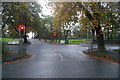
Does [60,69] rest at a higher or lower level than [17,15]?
lower

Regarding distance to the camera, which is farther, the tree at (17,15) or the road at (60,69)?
the tree at (17,15)

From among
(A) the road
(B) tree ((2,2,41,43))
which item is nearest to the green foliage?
(B) tree ((2,2,41,43))

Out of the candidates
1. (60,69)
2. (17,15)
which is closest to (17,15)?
(17,15)

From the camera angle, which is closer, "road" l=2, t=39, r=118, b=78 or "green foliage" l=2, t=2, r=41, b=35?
"road" l=2, t=39, r=118, b=78

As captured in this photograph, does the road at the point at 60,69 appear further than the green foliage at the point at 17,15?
No

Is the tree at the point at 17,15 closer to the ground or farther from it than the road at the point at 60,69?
farther from it

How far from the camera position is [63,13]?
17.2 m

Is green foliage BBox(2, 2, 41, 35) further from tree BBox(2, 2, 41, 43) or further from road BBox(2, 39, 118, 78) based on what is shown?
road BBox(2, 39, 118, 78)

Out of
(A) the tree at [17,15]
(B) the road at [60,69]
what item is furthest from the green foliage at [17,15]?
(B) the road at [60,69]

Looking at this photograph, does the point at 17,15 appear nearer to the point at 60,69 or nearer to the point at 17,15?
the point at 17,15

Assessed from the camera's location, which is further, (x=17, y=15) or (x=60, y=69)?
(x=17, y=15)

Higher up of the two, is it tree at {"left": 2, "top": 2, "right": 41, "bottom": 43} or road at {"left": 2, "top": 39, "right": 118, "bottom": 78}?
tree at {"left": 2, "top": 2, "right": 41, "bottom": 43}

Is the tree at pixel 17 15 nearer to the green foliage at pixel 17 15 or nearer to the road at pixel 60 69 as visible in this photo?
the green foliage at pixel 17 15

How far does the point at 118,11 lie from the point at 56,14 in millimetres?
6783
